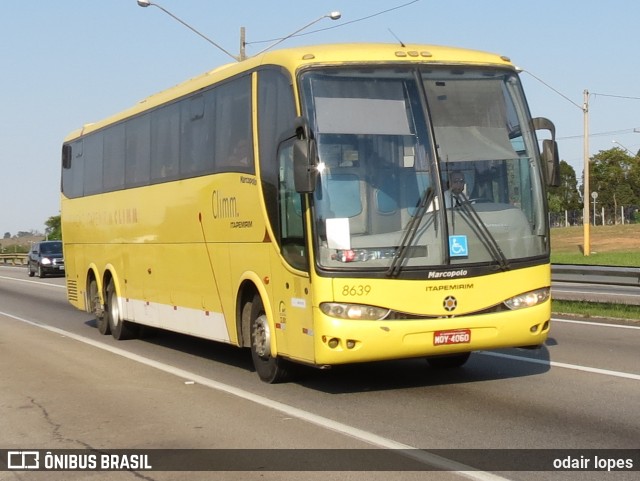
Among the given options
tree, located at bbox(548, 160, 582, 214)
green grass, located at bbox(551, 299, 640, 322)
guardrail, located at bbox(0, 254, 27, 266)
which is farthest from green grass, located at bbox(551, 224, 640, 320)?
tree, located at bbox(548, 160, 582, 214)

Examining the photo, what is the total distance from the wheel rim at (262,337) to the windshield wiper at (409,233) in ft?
6.55

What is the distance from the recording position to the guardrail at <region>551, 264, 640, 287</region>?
64.0ft

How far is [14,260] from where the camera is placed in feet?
259

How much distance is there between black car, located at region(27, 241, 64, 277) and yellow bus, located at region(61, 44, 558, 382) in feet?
124

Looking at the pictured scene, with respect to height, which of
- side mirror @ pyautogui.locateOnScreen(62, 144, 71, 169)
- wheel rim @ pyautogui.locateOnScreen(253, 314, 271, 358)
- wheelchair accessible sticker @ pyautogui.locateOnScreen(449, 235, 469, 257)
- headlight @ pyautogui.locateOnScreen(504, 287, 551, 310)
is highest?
side mirror @ pyautogui.locateOnScreen(62, 144, 71, 169)

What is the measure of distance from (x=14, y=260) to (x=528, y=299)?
72126 mm

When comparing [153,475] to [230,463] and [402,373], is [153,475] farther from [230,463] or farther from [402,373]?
[402,373]

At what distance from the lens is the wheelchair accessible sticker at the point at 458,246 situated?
10.5m

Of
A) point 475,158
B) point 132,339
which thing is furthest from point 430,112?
point 132,339

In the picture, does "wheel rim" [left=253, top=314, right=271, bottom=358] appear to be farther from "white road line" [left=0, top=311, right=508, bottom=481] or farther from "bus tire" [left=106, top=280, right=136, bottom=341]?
"bus tire" [left=106, top=280, right=136, bottom=341]

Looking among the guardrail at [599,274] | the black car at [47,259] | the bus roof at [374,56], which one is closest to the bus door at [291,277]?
the bus roof at [374,56]

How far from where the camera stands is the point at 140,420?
9805 millimetres

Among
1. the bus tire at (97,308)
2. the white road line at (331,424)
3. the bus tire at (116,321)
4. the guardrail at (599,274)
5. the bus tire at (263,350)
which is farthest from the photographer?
the guardrail at (599,274)

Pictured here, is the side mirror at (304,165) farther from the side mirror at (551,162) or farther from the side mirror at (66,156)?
the side mirror at (66,156)
